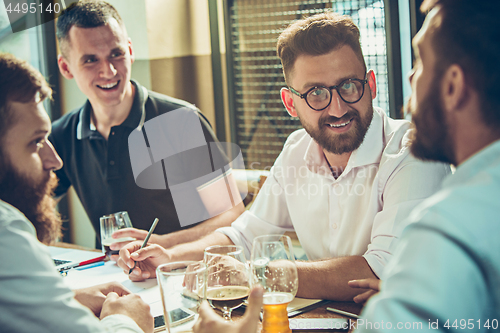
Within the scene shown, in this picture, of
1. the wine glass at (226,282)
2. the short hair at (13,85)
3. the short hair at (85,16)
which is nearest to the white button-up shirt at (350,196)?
the wine glass at (226,282)

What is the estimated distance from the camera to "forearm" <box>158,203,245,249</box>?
172 cm

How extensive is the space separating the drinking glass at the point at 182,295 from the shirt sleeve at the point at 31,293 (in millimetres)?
166

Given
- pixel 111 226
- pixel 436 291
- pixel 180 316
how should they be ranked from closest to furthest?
1. pixel 436 291
2. pixel 180 316
3. pixel 111 226

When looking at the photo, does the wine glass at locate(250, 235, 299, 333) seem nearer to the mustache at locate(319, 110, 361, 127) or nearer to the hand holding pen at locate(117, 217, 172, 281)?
the hand holding pen at locate(117, 217, 172, 281)

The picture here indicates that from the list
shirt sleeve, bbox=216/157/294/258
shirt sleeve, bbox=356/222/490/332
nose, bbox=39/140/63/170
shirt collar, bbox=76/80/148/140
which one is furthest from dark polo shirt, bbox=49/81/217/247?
shirt sleeve, bbox=356/222/490/332

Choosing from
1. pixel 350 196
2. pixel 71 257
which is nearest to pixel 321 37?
pixel 350 196

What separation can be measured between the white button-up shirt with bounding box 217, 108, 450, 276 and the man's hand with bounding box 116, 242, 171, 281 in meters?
0.32

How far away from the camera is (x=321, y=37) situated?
1487 millimetres

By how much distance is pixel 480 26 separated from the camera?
24.3 inches

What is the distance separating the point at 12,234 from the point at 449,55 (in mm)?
767

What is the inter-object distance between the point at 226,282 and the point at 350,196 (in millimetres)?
709

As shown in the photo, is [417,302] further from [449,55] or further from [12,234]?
[12,234]

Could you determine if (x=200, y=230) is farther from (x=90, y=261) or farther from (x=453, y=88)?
(x=453, y=88)

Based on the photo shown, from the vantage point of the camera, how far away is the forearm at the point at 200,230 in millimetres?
1718
